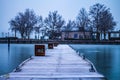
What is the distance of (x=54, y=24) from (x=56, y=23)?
0.77 meters

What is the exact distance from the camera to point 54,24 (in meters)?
90.1

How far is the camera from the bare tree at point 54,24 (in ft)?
292

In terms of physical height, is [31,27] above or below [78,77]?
above

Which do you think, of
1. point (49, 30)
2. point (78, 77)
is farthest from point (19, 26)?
point (78, 77)

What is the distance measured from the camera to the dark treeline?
80688 mm

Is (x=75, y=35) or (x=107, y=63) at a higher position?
(x=75, y=35)

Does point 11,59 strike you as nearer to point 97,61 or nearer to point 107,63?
point 97,61

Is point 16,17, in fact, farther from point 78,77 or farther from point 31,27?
point 78,77

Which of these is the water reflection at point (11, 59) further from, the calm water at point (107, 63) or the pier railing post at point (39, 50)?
the calm water at point (107, 63)

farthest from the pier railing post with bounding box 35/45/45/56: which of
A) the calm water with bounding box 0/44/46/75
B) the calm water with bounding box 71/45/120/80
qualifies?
the calm water with bounding box 71/45/120/80

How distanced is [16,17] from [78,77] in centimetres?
8089

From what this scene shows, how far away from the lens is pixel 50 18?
91.3 meters

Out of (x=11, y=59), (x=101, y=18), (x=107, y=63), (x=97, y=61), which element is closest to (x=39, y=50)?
(x=11, y=59)

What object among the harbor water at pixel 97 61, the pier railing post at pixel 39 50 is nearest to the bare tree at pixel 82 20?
the harbor water at pixel 97 61
